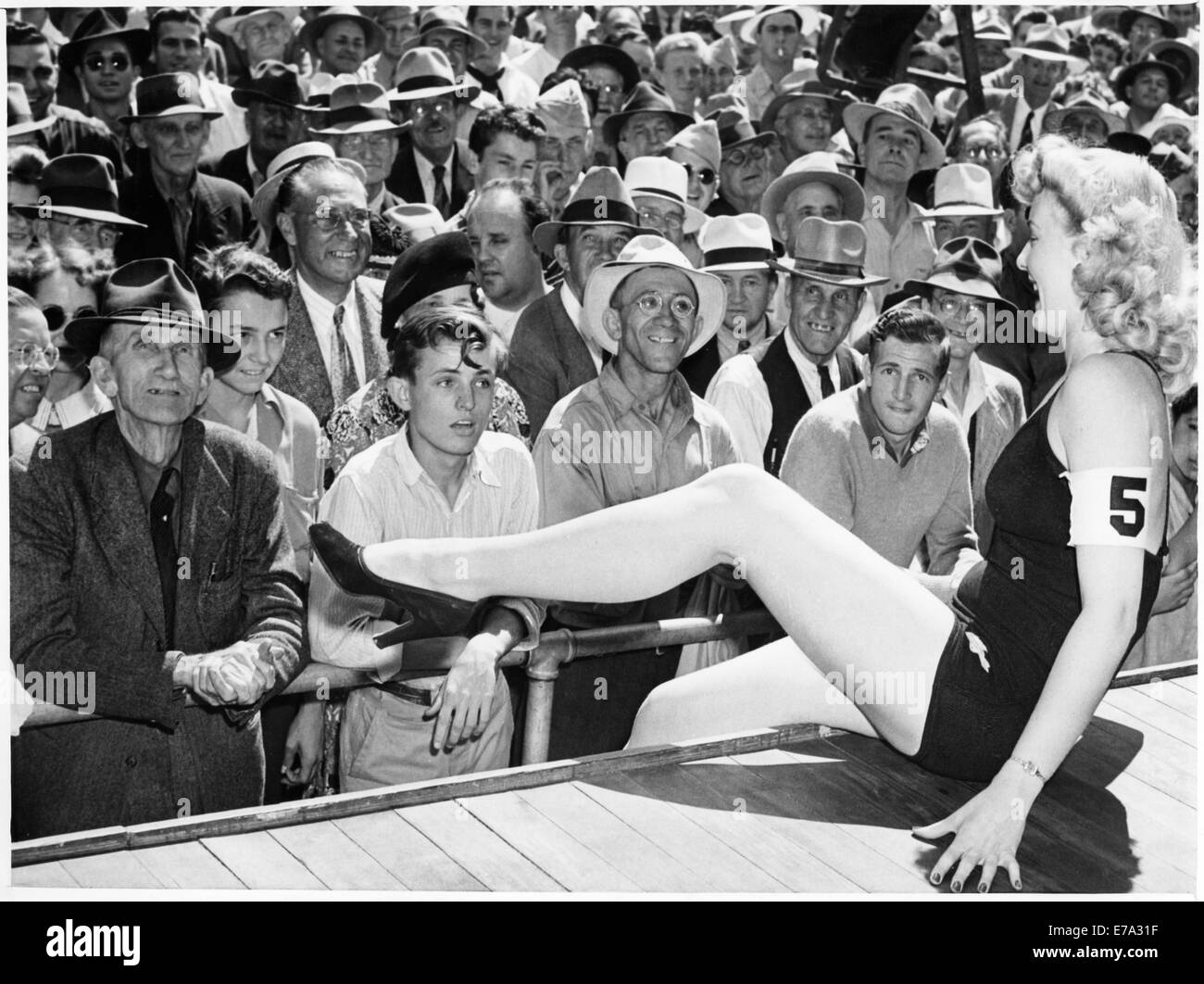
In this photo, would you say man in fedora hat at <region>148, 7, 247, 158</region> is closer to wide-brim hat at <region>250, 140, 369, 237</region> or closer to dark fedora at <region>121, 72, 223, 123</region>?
dark fedora at <region>121, 72, 223, 123</region>

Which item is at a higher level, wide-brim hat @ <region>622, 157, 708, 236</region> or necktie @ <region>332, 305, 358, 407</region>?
wide-brim hat @ <region>622, 157, 708, 236</region>

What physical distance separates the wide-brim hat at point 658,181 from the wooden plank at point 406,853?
3.17 metres

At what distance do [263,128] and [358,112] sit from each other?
399 mm

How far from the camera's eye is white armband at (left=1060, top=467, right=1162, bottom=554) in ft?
10.2

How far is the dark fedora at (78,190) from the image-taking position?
193 inches


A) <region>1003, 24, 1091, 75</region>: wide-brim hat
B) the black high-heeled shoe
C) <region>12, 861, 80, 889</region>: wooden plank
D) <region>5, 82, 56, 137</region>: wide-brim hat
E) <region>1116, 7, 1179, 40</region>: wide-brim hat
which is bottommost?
<region>12, 861, 80, 889</region>: wooden plank

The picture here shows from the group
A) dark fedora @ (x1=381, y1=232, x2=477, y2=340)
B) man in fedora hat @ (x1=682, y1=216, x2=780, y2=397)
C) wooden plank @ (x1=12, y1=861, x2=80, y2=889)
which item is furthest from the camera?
man in fedora hat @ (x1=682, y1=216, x2=780, y2=397)

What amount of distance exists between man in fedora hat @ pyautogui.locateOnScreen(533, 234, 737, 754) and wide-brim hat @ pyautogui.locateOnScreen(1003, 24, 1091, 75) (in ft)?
15.0

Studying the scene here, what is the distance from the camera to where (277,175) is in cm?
491

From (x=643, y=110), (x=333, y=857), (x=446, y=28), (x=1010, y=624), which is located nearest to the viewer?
(x=333, y=857)

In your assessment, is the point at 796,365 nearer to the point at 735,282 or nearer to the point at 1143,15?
A: the point at 735,282

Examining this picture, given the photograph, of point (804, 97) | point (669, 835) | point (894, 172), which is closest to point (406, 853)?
point (669, 835)

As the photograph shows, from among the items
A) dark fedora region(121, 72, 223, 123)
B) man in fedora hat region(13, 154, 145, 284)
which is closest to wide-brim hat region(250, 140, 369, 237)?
man in fedora hat region(13, 154, 145, 284)

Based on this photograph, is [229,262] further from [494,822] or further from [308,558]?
[494,822]
